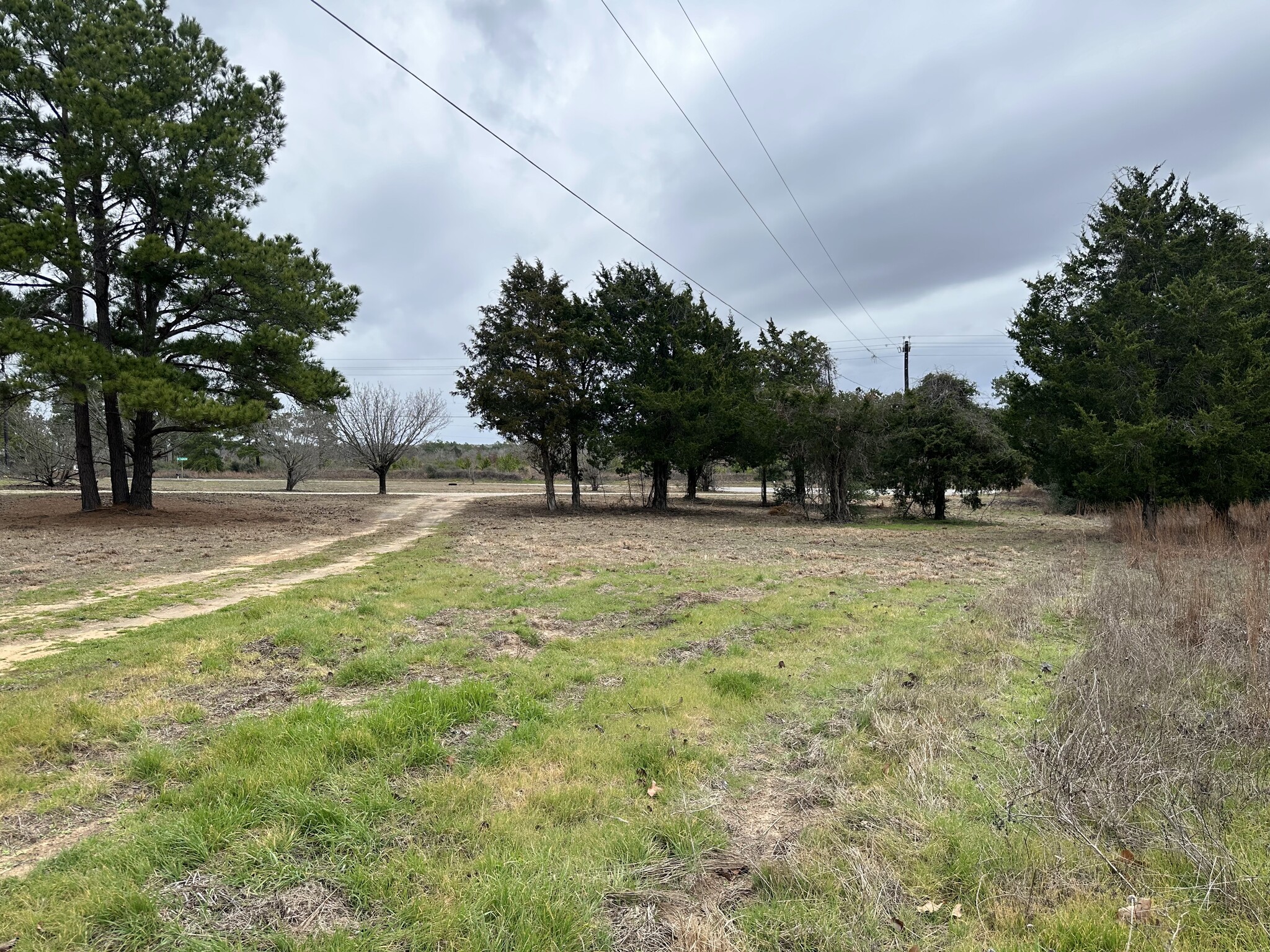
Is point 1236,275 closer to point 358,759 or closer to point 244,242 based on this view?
point 358,759

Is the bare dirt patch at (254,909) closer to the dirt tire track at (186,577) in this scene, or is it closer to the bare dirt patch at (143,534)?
the dirt tire track at (186,577)

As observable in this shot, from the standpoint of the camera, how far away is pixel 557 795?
321 cm

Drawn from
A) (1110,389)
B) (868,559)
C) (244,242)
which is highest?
(244,242)

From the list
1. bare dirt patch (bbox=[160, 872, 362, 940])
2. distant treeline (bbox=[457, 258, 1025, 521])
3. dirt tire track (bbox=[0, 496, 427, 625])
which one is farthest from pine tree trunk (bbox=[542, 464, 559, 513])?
bare dirt patch (bbox=[160, 872, 362, 940])

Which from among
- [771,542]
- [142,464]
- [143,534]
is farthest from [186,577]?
[142,464]

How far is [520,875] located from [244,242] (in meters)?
Result: 19.4

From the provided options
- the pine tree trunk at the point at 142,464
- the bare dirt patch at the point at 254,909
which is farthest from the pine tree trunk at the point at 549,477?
the bare dirt patch at the point at 254,909

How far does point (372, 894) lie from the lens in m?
2.46

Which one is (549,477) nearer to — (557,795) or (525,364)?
(525,364)

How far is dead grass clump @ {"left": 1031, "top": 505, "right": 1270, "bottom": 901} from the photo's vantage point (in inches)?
109

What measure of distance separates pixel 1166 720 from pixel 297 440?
43.5 meters

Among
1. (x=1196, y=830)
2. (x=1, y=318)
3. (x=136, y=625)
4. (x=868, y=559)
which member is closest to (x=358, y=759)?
(x=1196, y=830)

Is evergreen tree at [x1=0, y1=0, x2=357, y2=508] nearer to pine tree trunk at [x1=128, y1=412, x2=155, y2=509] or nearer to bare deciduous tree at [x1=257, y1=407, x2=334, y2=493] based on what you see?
pine tree trunk at [x1=128, y1=412, x2=155, y2=509]

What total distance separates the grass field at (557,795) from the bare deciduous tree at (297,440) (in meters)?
35.6
